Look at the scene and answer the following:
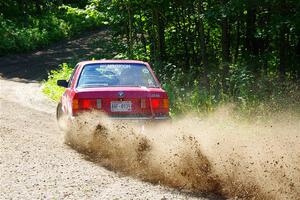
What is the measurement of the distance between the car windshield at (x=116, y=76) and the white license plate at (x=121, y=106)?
52 cm

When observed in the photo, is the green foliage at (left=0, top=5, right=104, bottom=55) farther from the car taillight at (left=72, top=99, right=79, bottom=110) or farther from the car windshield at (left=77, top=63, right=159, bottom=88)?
the car taillight at (left=72, top=99, right=79, bottom=110)

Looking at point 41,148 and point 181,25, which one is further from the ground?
point 181,25

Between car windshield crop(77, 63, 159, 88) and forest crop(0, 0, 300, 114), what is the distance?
317cm

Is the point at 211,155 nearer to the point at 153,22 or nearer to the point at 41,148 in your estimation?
the point at 41,148

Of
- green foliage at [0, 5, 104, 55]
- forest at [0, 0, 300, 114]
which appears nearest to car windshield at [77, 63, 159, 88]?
forest at [0, 0, 300, 114]

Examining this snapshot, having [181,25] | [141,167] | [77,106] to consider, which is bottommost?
[141,167]

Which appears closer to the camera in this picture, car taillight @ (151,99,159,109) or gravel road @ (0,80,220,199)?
gravel road @ (0,80,220,199)

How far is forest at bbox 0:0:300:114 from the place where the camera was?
12914 mm

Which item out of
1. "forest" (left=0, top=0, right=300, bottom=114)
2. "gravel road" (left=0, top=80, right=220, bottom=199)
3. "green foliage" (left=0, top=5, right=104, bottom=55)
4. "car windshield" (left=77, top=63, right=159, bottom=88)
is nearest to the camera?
"gravel road" (left=0, top=80, right=220, bottom=199)

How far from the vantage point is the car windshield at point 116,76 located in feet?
30.9

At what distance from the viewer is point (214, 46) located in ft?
71.1

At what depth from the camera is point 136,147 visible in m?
8.05

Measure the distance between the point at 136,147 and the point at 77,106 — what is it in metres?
1.48

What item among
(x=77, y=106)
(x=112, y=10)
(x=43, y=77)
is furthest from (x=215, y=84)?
(x=43, y=77)
